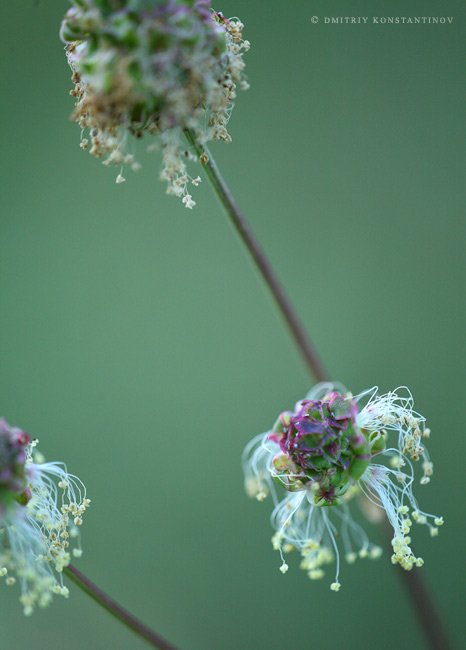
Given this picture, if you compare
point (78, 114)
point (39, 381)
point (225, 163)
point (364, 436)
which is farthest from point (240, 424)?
point (78, 114)

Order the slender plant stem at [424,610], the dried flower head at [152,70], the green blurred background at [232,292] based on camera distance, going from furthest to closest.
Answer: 1. the green blurred background at [232,292]
2. the slender plant stem at [424,610]
3. the dried flower head at [152,70]

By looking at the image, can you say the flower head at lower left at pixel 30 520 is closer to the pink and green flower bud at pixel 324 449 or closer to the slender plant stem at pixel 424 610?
the pink and green flower bud at pixel 324 449

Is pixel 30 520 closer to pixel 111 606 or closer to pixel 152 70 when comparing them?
pixel 111 606

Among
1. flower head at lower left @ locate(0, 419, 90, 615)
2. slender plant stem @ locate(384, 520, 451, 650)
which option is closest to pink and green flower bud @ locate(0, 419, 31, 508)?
flower head at lower left @ locate(0, 419, 90, 615)

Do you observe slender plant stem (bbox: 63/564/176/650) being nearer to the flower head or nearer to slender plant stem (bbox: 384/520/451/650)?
the flower head

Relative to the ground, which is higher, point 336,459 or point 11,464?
point 11,464

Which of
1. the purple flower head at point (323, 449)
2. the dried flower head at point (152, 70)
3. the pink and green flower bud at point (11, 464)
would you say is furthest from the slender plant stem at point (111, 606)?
the dried flower head at point (152, 70)

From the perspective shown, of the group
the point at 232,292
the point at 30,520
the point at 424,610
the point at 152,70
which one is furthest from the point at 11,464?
the point at 232,292

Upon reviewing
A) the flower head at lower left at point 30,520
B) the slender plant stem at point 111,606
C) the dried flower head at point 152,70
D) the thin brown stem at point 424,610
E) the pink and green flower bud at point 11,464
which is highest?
the dried flower head at point 152,70

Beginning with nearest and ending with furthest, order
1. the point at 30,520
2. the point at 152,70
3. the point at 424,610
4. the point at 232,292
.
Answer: the point at 152,70, the point at 30,520, the point at 424,610, the point at 232,292
